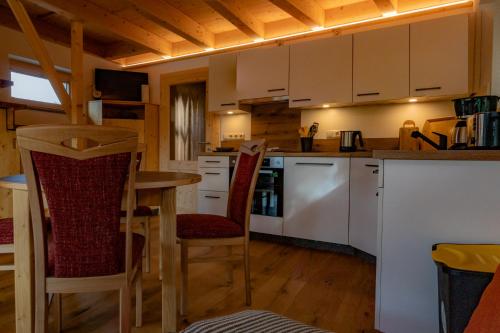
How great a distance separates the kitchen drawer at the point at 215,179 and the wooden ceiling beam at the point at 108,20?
2070 millimetres

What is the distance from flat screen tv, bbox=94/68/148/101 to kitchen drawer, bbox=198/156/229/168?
1978mm

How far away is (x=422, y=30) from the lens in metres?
2.63

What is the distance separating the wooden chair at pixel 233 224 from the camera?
5.50 feet

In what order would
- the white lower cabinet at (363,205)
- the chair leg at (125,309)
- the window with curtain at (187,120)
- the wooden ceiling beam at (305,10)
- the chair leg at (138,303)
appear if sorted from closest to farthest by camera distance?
the chair leg at (125,309) < the chair leg at (138,303) < the white lower cabinet at (363,205) < the wooden ceiling beam at (305,10) < the window with curtain at (187,120)

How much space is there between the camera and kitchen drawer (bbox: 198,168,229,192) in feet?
11.0

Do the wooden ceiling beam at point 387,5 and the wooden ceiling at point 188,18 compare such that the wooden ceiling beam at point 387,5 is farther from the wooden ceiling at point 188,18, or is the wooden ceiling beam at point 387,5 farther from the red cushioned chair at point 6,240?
the red cushioned chair at point 6,240

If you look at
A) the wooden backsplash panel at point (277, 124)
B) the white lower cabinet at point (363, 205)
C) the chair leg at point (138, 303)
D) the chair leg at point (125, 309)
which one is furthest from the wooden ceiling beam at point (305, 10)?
the chair leg at point (125, 309)

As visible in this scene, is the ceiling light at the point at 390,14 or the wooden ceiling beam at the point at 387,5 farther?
the ceiling light at the point at 390,14

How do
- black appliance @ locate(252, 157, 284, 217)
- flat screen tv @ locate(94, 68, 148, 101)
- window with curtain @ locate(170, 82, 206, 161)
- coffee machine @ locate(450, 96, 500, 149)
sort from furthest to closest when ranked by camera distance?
1. flat screen tv @ locate(94, 68, 148, 101)
2. window with curtain @ locate(170, 82, 206, 161)
3. black appliance @ locate(252, 157, 284, 217)
4. coffee machine @ locate(450, 96, 500, 149)

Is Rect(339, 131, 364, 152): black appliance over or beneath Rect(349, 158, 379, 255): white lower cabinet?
over

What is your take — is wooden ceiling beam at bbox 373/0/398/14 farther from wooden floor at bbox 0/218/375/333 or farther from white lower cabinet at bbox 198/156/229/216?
wooden floor at bbox 0/218/375/333

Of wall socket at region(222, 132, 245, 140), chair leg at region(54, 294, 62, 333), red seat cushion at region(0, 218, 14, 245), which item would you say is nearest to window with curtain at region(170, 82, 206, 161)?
wall socket at region(222, 132, 245, 140)

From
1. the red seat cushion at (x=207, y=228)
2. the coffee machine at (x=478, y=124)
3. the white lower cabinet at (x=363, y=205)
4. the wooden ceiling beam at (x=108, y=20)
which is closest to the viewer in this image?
the coffee machine at (x=478, y=124)

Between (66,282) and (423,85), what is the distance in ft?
9.43
